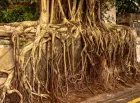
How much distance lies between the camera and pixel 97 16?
281 inches

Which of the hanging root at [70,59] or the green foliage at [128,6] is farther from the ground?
the green foliage at [128,6]

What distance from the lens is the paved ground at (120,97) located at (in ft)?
17.8

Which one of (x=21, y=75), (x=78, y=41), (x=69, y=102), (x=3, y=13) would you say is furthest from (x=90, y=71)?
(x=3, y=13)

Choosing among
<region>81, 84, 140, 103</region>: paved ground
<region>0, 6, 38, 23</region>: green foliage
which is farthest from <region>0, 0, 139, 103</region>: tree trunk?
<region>0, 6, 38, 23</region>: green foliage

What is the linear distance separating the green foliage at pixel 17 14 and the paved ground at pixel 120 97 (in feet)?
9.79

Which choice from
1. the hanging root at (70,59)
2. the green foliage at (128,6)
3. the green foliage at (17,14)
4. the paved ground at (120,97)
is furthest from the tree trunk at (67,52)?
the green foliage at (128,6)

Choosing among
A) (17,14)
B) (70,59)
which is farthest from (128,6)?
(70,59)

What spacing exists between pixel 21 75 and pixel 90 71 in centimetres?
201

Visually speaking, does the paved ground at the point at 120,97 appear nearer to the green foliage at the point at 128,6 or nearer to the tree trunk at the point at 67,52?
the tree trunk at the point at 67,52

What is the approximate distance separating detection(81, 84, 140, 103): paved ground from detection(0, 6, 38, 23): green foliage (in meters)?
2.98

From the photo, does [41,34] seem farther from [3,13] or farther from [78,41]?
[3,13]

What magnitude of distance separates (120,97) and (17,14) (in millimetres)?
3738

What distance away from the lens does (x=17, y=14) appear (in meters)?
7.71

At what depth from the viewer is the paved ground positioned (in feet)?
17.8
